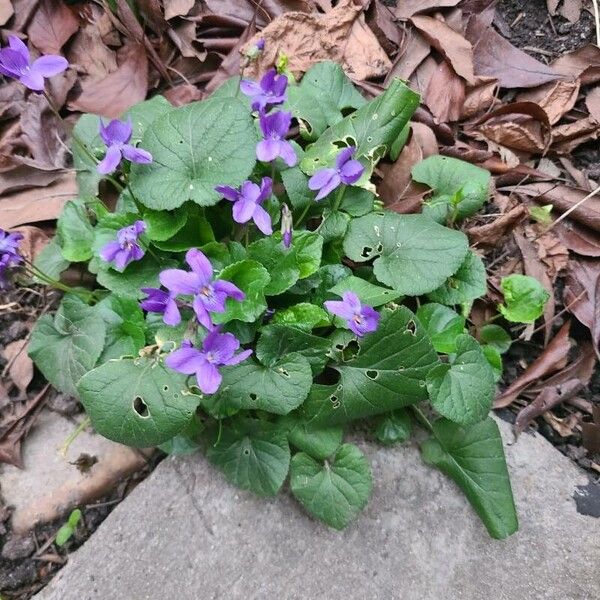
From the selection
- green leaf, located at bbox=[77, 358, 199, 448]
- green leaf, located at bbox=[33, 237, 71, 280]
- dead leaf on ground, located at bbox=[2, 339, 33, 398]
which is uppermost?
green leaf, located at bbox=[77, 358, 199, 448]

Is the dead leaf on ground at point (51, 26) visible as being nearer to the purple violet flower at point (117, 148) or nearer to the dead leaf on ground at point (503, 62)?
the purple violet flower at point (117, 148)

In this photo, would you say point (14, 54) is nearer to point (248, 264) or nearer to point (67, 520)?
point (248, 264)

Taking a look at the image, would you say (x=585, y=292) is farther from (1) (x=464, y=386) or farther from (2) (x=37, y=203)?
(2) (x=37, y=203)

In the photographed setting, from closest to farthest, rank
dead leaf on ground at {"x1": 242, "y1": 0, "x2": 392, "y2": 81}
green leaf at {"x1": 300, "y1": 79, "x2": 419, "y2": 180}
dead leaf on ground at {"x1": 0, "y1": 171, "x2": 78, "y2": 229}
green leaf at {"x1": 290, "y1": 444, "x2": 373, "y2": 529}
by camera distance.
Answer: green leaf at {"x1": 290, "y1": 444, "x2": 373, "y2": 529}
green leaf at {"x1": 300, "y1": 79, "x2": 419, "y2": 180}
dead leaf on ground at {"x1": 0, "y1": 171, "x2": 78, "y2": 229}
dead leaf on ground at {"x1": 242, "y1": 0, "x2": 392, "y2": 81}

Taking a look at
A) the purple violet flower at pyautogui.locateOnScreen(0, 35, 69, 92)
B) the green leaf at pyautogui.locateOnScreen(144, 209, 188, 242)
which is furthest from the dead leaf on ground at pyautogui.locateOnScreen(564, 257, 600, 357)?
the purple violet flower at pyautogui.locateOnScreen(0, 35, 69, 92)

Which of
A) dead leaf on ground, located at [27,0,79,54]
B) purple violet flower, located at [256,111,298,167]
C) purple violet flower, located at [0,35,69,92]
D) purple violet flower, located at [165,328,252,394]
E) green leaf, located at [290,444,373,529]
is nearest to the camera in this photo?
purple violet flower, located at [165,328,252,394]

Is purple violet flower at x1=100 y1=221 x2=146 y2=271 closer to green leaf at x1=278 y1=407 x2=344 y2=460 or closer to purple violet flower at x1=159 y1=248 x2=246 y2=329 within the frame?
purple violet flower at x1=159 y1=248 x2=246 y2=329

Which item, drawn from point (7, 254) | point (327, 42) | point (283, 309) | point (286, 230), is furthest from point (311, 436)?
point (327, 42)
